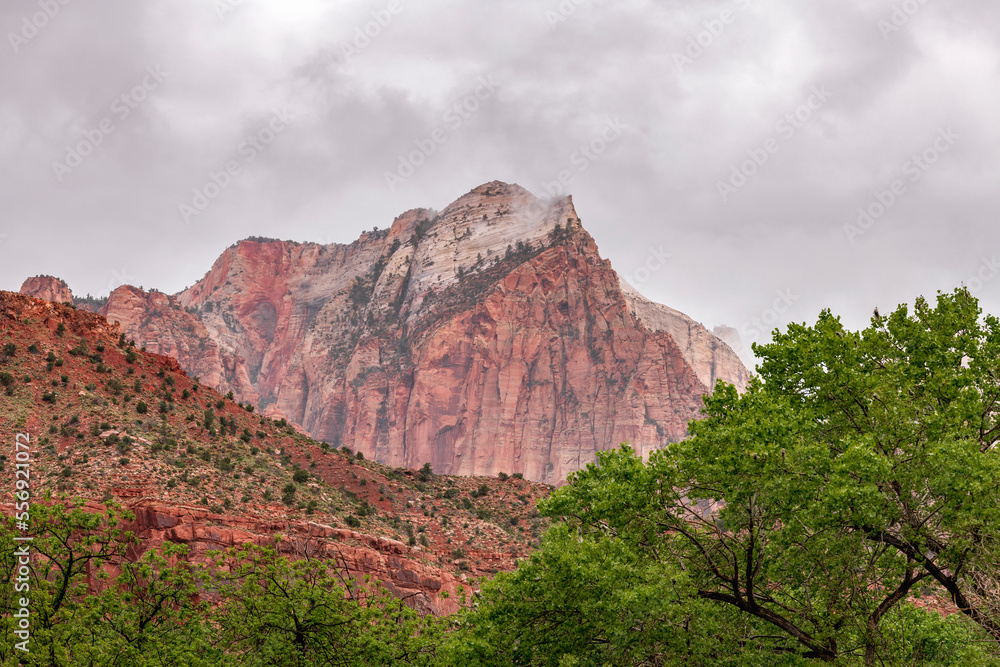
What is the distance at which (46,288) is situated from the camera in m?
146

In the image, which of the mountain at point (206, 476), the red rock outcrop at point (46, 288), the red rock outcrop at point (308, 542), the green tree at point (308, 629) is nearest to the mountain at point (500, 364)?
the red rock outcrop at point (46, 288)

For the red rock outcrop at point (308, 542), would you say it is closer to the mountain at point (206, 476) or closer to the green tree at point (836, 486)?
the mountain at point (206, 476)

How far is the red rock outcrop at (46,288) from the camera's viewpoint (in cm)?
14450

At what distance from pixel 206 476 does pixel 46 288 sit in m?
123

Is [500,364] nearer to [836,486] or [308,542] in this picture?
[308,542]

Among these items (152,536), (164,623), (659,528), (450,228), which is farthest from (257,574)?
(450,228)

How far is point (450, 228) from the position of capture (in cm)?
19000

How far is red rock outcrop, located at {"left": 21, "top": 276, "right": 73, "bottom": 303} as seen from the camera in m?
144

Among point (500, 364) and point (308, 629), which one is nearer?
point (308, 629)

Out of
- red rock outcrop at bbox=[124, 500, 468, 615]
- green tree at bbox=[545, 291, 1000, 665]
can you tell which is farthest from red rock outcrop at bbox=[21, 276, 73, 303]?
green tree at bbox=[545, 291, 1000, 665]

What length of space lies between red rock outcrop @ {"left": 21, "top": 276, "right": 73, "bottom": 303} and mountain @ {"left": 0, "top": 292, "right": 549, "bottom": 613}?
9834 cm

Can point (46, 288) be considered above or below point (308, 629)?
above

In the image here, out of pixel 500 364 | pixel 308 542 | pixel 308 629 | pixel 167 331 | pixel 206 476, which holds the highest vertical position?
pixel 167 331

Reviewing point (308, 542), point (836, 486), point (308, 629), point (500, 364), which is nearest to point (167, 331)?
point (500, 364)
